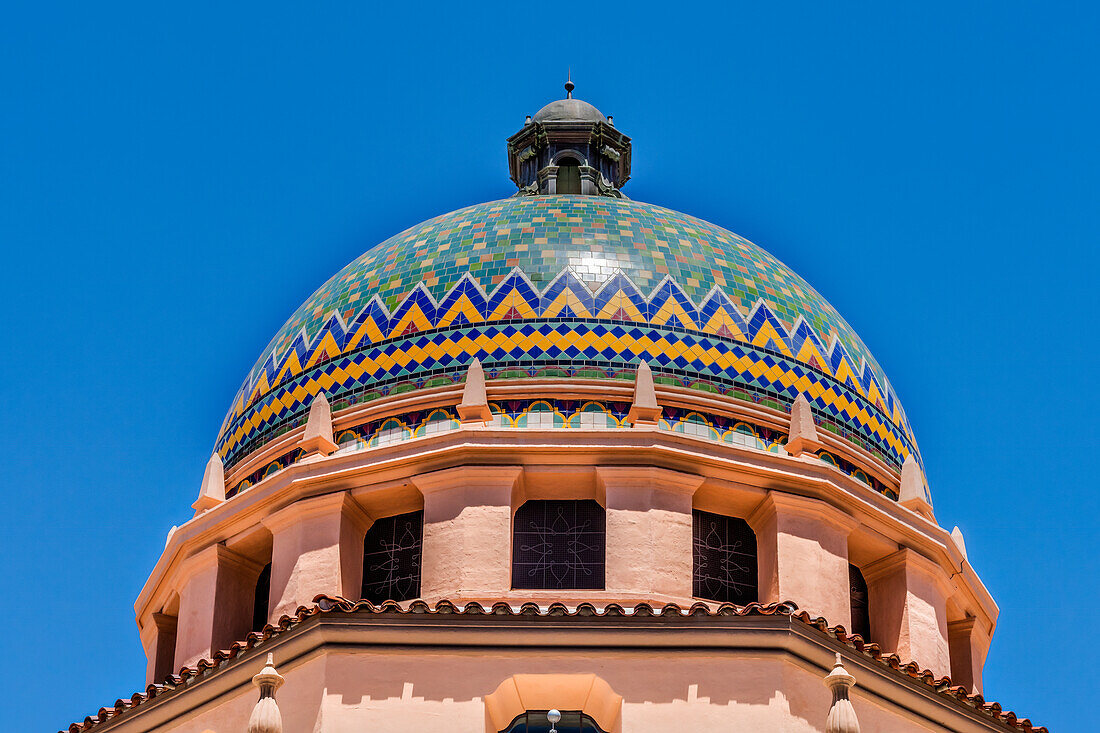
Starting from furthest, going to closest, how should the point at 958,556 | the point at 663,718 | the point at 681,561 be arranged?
the point at 958,556 < the point at 681,561 < the point at 663,718

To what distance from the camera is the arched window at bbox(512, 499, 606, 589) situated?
2314 centimetres

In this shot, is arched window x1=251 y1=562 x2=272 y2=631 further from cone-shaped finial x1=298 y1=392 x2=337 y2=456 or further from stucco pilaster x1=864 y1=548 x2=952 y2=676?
stucco pilaster x1=864 y1=548 x2=952 y2=676

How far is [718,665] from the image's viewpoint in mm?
21188

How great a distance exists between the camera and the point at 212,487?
83.0 feet

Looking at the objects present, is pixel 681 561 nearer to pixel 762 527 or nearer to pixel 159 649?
pixel 762 527

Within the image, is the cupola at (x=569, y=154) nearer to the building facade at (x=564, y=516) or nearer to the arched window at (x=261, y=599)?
the building facade at (x=564, y=516)

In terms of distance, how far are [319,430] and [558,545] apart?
10.1 feet

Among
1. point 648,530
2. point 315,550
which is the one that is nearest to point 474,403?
point 315,550

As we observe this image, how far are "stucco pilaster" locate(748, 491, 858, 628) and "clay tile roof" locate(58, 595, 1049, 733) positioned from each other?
395 mm

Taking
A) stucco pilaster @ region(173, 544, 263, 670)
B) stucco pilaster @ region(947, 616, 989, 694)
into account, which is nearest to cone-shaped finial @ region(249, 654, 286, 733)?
stucco pilaster @ region(173, 544, 263, 670)

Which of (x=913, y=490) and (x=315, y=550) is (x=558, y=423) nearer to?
(x=315, y=550)

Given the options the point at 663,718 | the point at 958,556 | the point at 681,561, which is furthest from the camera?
the point at 958,556

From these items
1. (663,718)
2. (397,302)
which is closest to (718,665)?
(663,718)

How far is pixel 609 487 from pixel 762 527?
5.79 feet
